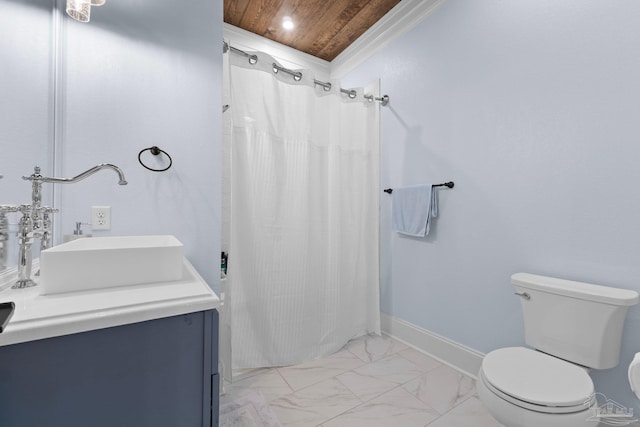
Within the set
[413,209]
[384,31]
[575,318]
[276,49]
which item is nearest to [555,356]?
[575,318]

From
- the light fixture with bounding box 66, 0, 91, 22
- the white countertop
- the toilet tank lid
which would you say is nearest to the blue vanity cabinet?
the white countertop

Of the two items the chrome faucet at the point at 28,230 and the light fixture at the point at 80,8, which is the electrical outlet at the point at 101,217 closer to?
the chrome faucet at the point at 28,230

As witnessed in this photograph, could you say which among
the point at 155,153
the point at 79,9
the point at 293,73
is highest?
the point at 293,73

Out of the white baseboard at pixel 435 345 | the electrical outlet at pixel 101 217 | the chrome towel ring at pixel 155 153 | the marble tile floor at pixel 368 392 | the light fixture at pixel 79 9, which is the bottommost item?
the marble tile floor at pixel 368 392

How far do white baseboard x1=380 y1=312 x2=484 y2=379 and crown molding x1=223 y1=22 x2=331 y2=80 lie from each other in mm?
2555

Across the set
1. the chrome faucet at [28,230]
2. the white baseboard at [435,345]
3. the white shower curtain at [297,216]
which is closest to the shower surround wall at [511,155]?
the white baseboard at [435,345]

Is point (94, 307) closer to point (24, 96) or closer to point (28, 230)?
point (28, 230)

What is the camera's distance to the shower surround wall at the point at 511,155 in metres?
1.25

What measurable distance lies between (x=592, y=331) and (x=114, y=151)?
2.25m

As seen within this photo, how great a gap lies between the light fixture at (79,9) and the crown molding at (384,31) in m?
2.02

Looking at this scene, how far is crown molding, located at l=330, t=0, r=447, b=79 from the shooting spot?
2088 mm

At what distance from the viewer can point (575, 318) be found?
123 cm

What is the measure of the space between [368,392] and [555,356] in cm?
96

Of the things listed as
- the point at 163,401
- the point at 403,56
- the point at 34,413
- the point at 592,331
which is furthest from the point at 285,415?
the point at 403,56
